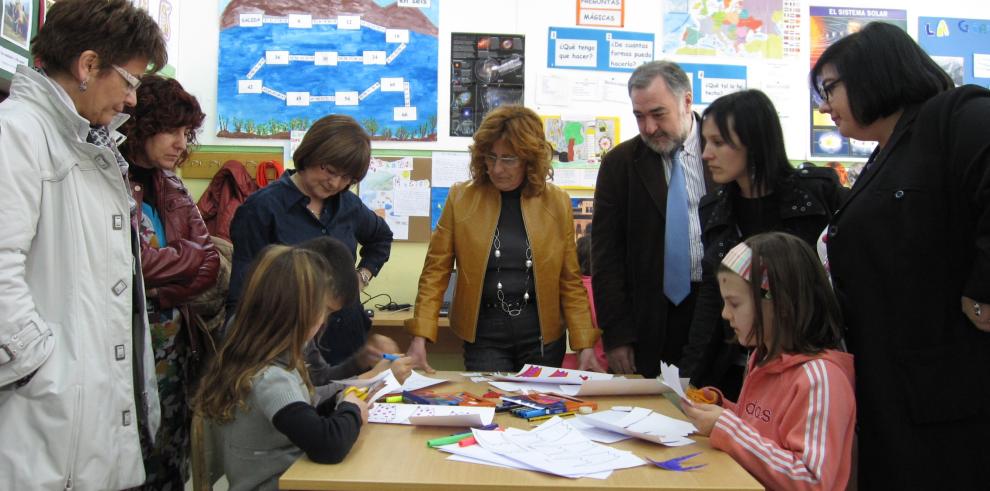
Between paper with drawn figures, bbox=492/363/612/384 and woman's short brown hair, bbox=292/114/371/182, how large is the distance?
757mm

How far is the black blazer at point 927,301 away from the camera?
1362mm

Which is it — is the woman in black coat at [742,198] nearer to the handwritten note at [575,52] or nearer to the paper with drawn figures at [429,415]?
the paper with drawn figures at [429,415]

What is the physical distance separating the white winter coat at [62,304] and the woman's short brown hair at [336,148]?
67 cm

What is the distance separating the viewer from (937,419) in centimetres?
138

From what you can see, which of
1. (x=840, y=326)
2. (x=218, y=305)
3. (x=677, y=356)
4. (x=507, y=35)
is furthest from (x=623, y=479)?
(x=507, y=35)

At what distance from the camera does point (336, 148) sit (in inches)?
82.6

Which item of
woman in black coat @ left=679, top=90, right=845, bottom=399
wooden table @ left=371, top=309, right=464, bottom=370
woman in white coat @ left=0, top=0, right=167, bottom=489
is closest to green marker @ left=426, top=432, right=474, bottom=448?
woman in white coat @ left=0, top=0, right=167, bottom=489

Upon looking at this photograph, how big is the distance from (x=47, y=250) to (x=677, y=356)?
1732 mm

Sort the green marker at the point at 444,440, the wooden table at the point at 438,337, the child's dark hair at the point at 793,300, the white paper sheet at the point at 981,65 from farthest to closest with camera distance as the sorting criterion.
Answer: the white paper sheet at the point at 981,65
the wooden table at the point at 438,337
the child's dark hair at the point at 793,300
the green marker at the point at 444,440

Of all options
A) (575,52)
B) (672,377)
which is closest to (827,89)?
(672,377)

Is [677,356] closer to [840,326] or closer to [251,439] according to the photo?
[840,326]

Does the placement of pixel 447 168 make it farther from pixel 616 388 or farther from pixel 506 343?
pixel 616 388

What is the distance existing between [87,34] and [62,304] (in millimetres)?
540

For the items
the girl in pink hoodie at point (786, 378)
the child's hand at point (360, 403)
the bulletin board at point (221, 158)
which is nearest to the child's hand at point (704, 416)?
the girl in pink hoodie at point (786, 378)
